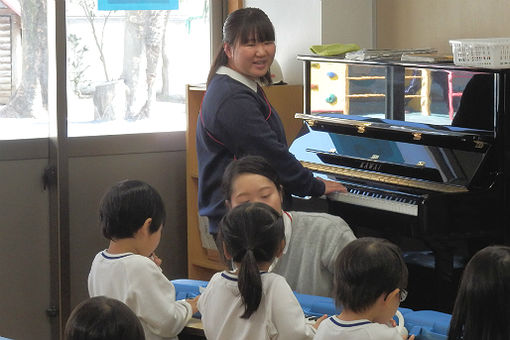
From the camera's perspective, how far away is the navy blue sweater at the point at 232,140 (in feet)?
10.9

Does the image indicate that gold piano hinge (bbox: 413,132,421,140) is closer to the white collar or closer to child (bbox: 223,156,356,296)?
the white collar

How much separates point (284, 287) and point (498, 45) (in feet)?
5.40

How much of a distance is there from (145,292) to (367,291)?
26.8 inches

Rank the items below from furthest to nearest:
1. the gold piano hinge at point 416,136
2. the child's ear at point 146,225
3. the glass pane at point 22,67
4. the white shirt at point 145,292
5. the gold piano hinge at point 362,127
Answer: the glass pane at point 22,67
the gold piano hinge at point 362,127
the gold piano hinge at point 416,136
the child's ear at point 146,225
the white shirt at point 145,292

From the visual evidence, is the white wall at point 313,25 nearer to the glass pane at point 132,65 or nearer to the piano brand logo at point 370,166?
the glass pane at point 132,65

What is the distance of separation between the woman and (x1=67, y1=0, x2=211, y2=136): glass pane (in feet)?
4.31

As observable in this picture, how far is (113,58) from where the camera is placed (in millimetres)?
4688

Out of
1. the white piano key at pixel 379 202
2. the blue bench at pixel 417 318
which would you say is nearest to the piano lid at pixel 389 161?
the white piano key at pixel 379 202

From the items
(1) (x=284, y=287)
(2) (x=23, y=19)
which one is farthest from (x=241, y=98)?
(2) (x=23, y=19)

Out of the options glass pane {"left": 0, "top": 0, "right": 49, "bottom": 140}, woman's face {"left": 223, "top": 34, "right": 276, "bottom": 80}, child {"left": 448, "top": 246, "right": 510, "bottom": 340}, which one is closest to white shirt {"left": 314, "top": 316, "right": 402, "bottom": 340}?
child {"left": 448, "top": 246, "right": 510, "bottom": 340}

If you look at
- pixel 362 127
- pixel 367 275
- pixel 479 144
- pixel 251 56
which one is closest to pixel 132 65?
pixel 362 127

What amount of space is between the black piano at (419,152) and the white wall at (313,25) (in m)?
0.35

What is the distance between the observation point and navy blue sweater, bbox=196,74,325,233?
10.9 feet

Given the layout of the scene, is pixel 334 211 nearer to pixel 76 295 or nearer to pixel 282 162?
pixel 282 162
